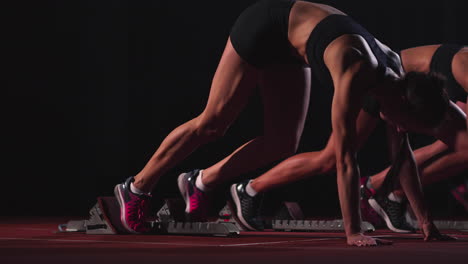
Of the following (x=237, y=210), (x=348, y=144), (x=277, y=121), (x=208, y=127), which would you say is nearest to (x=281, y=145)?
(x=277, y=121)

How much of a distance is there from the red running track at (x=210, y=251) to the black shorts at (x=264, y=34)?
26.0 inches

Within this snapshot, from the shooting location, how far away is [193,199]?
→ 10.2 feet

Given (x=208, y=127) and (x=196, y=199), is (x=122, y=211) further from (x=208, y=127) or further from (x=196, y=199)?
(x=208, y=127)

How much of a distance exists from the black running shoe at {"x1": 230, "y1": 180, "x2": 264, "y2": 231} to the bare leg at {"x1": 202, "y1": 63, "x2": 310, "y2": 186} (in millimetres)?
225

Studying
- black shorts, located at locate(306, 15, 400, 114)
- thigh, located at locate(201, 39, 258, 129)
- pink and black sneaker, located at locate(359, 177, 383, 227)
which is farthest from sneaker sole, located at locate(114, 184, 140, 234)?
pink and black sneaker, located at locate(359, 177, 383, 227)

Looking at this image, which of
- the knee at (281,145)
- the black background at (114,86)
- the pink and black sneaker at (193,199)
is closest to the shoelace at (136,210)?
the pink and black sneaker at (193,199)

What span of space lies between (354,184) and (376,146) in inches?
158

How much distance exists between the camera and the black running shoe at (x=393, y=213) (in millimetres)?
3418

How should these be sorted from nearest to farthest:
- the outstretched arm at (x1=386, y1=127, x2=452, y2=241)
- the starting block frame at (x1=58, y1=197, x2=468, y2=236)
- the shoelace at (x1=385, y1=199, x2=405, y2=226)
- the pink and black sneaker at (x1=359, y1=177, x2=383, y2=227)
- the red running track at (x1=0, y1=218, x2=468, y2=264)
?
the red running track at (x1=0, y1=218, x2=468, y2=264) < the outstretched arm at (x1=386, y1=127, x2=452, y2=241) < the starting block frame at (x1=58, y1=197, x2=468, y2=236) < the shoelace at (x1=385, y1=199, x2=405, y2=226) < the pink and black sneaker at (x1=359, y1=177, x2=383, y2=227)

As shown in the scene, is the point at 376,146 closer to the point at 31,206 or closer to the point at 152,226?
the point at 31,206

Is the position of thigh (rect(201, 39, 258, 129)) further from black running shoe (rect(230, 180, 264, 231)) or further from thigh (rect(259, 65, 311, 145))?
black running shoe (rect(230, 180, 264, 231))

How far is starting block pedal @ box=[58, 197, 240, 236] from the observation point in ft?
9.32

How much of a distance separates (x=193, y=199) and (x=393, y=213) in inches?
→ 37.3

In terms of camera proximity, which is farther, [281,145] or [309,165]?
[309,165]
